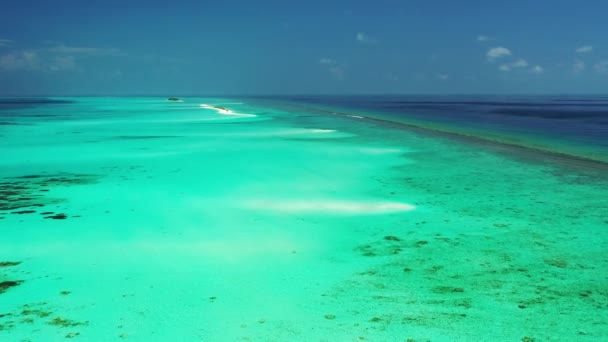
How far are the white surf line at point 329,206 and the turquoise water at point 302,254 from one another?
0.11 feet

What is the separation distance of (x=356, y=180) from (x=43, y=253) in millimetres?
6285

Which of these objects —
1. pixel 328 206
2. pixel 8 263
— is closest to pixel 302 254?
pixel 328 206

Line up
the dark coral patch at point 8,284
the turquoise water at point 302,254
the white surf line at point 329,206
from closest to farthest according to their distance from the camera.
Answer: the turquoise water at point 302,254 < the dark coral patch at point 8,284 < the white surf line at point 329,206

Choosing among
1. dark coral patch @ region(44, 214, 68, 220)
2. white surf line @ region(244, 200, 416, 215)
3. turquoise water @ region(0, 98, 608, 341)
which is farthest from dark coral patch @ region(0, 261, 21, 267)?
white surf line @ region(244, 200, 416, 215)

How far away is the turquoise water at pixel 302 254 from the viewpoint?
4051 mm

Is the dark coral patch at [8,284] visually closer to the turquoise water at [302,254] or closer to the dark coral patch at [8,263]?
the turquoise water at [302,254]

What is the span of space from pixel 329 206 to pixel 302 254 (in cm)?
235

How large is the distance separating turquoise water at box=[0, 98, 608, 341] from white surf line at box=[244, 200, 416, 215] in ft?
0.11

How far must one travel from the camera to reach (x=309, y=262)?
5.49 meters

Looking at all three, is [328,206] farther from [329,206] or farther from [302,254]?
[302,254]

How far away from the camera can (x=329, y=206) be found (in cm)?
803

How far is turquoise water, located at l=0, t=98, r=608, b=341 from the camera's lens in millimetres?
4051

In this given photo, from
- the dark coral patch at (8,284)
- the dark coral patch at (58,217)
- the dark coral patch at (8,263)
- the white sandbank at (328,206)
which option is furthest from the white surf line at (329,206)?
the dark coral patch at (8,284)

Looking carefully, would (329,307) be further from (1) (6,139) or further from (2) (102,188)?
(1) (6,139)
